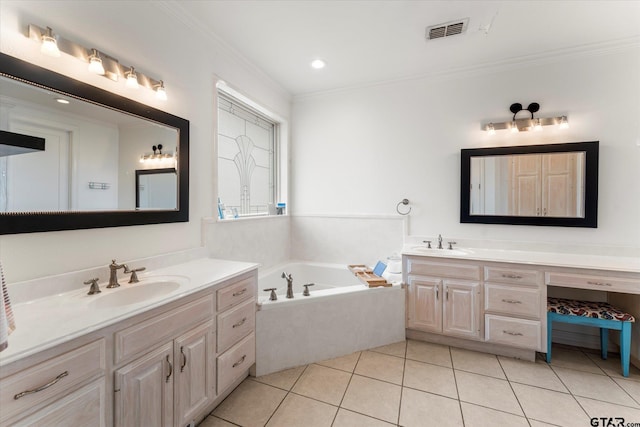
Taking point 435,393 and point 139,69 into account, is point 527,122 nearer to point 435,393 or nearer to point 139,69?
point 435,393

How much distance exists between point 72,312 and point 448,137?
3.27 metres

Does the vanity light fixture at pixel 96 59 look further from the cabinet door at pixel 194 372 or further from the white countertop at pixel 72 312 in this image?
the cabinet door at pixel 194 372

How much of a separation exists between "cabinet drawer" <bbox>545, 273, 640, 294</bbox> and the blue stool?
0.23 meters

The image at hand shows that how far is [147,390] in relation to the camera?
1.21 metres

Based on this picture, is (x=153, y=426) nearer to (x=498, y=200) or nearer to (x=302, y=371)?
(x=302, y=371)

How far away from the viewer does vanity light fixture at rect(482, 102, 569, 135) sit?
2.51 metres

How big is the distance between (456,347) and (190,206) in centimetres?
261

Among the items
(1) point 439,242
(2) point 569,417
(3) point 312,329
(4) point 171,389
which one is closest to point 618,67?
(1) point 439,242

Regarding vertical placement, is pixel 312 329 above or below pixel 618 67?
below

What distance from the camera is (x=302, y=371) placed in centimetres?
207

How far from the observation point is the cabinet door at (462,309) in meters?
2.32

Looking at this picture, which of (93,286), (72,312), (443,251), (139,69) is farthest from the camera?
(443,251)

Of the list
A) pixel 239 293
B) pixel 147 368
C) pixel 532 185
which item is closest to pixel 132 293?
pixel 147 368

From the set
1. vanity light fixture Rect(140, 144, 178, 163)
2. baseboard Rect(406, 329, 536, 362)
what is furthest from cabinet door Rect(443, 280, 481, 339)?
vanity light fixture Rect(140, 144, 178, 163)
